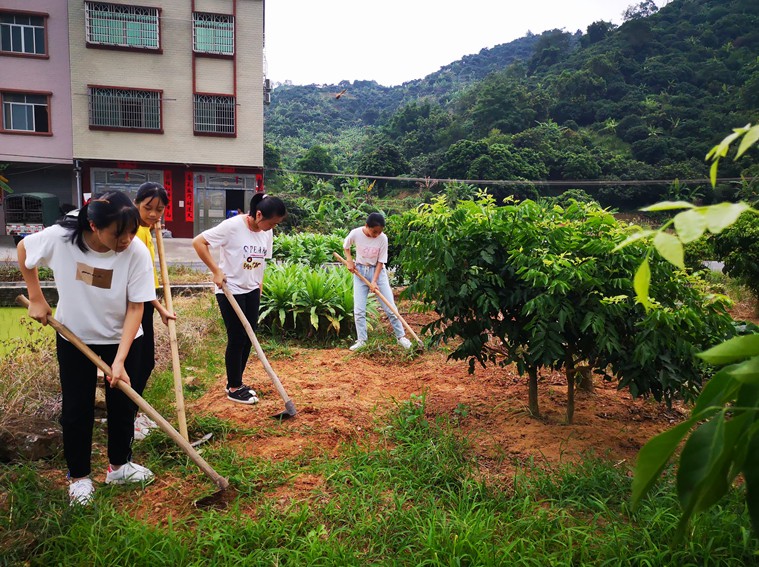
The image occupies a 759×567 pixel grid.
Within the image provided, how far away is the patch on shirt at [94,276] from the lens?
9.27ft

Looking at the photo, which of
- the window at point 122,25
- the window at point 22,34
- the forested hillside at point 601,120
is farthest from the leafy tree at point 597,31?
the window at point 22,34

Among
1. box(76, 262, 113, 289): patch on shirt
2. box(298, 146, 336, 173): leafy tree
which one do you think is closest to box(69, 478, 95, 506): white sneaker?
box(76, 262, 113, 289): patch on shirt

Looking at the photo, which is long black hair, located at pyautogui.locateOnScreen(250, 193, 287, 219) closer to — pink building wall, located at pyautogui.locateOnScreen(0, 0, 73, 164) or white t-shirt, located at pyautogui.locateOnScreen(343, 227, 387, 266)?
white t-shirt, located at pyautogui.locateOnScreen(343, 227, 387, 266)

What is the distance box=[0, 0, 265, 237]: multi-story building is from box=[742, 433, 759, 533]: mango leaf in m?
20.0

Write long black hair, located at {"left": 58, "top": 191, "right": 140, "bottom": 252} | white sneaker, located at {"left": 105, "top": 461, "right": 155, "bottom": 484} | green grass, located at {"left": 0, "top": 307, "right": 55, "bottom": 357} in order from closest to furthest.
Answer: long black hair, located at {"left": 58, "top": 191, "right": 140, "bottom": 252}
white sneaker, located at {"left": 105, "top": 461, "right": 155, "bottom": 484}
green grass, located at {"left": 0, "top": 307, "right": 55, "bottom": 357}

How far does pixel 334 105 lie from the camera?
64.8 m

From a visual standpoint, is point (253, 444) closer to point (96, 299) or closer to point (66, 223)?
point (96, 299)

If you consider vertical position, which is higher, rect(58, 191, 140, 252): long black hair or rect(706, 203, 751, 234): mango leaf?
rect(706, 203, 751, 234): mango leaf

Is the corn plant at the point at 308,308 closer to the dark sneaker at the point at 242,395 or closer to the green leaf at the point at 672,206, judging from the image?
the dark sneaker at the point at 242,395

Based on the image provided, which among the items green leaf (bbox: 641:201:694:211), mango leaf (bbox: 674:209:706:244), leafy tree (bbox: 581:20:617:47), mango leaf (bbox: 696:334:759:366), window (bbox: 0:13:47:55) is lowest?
mango leaf (bbox: 696:334:759:366)

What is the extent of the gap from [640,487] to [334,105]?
67.5 m

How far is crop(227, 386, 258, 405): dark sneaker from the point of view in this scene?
4.39m

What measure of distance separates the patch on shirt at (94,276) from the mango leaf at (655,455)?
2.75 metres

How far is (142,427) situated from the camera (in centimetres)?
390
